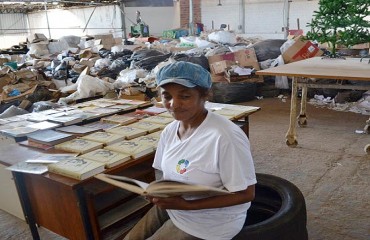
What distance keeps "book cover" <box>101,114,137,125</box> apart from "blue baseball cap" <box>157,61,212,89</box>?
3.78 feet

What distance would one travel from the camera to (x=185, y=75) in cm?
116

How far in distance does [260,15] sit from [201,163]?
11.3 m

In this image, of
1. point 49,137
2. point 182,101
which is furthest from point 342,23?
point 49,137

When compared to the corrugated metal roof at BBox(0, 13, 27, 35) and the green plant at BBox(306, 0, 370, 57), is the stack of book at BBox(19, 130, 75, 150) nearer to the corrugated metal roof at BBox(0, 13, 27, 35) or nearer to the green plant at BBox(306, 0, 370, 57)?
the green plant at BBox(306, 0, 370, 57)

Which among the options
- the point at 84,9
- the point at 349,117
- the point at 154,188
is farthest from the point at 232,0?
the point at 154,188

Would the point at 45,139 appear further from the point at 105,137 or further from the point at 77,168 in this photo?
the point at 77,168

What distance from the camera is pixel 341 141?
3.45m

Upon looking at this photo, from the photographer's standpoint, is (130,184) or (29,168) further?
(29,168)

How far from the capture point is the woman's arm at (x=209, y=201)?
1.10 meters

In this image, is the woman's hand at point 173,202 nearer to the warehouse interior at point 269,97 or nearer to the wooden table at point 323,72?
the warehouse interior at point 269,97

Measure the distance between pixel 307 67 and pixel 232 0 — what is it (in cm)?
947

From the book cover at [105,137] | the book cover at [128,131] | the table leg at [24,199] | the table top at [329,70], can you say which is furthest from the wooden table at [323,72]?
the table leg at [24,199]

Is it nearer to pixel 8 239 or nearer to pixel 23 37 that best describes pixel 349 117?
pixel 8 239


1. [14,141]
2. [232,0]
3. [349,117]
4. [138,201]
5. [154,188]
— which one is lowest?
[349,117]
